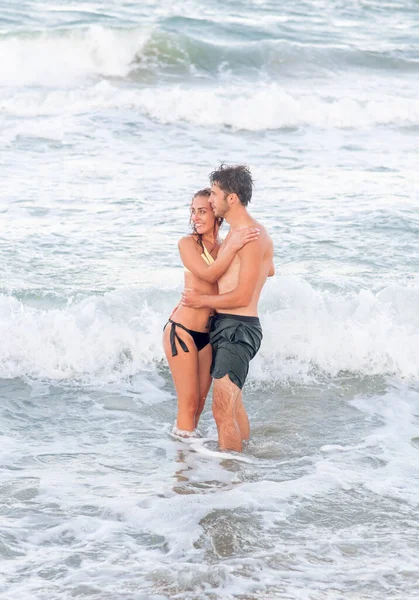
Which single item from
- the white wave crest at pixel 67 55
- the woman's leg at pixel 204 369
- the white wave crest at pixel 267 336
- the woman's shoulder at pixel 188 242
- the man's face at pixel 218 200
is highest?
the white wave crest at pixel 67 55

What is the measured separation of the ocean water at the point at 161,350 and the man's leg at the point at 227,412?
0.13 meters

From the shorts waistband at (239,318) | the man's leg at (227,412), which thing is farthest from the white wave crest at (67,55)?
the man's leg at (227,412)

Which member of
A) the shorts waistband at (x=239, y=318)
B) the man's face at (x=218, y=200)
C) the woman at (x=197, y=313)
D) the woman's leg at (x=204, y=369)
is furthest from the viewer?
the woman's leg at (x=204, y=369)

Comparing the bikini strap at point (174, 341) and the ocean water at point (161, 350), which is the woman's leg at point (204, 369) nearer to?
the bikini strap at point (174, 341)

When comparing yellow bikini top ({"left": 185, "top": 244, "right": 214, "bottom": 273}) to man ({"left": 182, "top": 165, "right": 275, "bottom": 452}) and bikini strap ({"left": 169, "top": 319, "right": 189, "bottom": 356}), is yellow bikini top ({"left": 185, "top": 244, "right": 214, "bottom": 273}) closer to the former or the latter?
man ({"left": 182, "top": 165, "right": 275, "bottom": 452})

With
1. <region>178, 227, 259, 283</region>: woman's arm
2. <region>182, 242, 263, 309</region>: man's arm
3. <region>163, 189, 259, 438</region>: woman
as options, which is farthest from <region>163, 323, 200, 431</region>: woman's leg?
<region>178, 227, 259, 283</region>: woman's arm

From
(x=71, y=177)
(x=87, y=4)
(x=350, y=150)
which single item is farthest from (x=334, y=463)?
(x=87, y=4)

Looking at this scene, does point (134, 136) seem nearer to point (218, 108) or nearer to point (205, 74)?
point (218, 108)

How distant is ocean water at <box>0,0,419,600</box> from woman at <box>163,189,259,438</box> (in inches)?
16.5

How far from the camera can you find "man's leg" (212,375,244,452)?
587 cm

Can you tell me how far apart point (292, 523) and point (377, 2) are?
81.0 ft

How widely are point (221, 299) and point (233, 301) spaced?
80mm

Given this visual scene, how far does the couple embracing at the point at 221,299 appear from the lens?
577 cm

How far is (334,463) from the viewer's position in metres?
5.96
